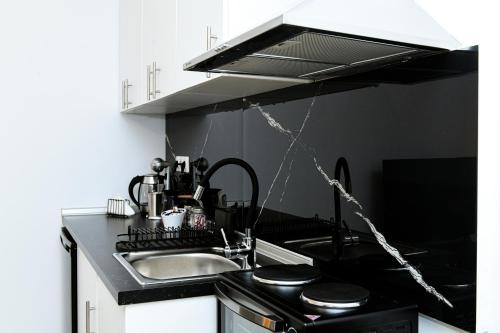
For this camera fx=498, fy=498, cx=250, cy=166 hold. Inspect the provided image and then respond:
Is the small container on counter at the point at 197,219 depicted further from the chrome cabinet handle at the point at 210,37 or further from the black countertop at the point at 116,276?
the chrome cabinet handle at the point at 210,37

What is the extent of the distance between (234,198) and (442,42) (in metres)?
1.34

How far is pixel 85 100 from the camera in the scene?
9.71 feet

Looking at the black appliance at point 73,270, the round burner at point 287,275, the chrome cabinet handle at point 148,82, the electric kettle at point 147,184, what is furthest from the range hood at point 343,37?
the electric kettle at point 147,184

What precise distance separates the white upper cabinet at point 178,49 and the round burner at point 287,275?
2.02ft

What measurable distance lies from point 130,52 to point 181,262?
131 centimetres

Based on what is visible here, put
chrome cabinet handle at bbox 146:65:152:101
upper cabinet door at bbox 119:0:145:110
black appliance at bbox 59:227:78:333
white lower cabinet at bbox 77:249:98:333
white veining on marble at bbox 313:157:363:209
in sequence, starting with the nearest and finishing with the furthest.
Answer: white veining on marble at bbox 313:157:363:209, white lower cabinet at bbox 77:249:98:333, chrome cabinet handle at bbox 146:65:152:101, black appliance at bbox 59:227:78:333, upper cabinet door at bbox 119:0:145:110

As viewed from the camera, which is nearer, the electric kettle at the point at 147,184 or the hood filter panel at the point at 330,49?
the hood filter panel at the point at 330,49

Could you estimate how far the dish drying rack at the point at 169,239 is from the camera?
1.93m

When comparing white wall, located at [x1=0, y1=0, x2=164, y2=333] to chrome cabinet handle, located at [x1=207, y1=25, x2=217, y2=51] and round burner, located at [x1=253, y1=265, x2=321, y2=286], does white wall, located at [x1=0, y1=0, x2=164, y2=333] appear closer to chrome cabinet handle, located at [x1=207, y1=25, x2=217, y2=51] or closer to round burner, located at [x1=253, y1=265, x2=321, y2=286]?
chrome cabinet handle, located at [x1=207, y1=25, x2=217, y2=51]

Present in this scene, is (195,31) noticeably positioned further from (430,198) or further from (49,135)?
(49,135)

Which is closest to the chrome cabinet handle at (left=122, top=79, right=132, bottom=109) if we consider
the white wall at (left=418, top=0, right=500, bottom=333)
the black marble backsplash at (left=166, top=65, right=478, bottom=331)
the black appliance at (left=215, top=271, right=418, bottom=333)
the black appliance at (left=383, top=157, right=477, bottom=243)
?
the black marble backsplash at (left=166, top=65, right=478, bottom=331)

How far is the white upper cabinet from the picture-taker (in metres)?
1.48

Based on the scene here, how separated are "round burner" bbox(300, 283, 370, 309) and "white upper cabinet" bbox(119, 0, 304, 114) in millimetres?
720
